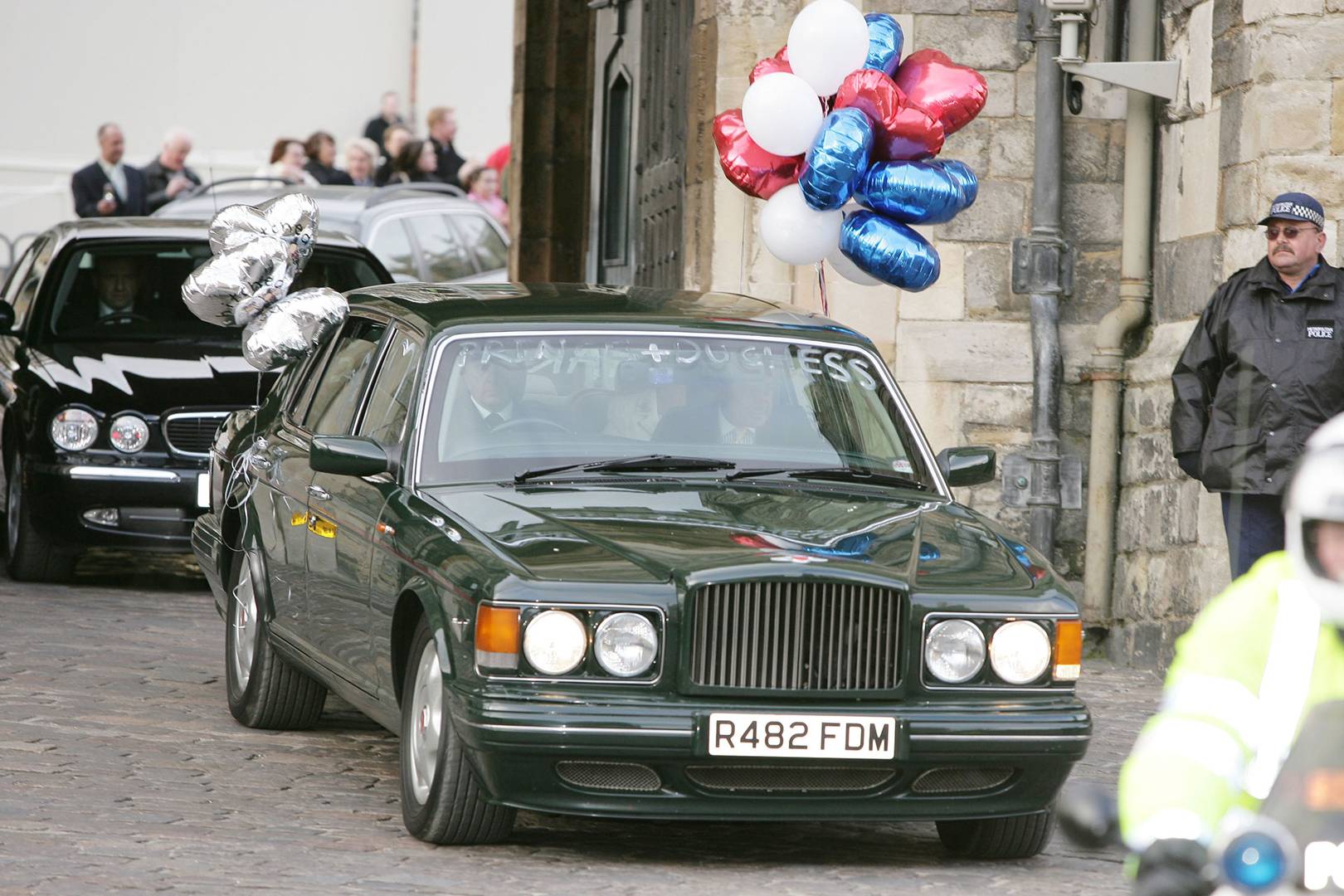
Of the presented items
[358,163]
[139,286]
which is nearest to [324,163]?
[358,163]

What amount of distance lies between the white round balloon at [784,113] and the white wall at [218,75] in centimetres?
→ 2139

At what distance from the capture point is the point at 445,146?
2620 centimetres

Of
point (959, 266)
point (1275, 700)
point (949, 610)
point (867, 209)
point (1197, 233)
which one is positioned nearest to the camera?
point (1275, 700)

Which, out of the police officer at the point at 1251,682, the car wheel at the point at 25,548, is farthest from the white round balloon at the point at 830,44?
the police officer at the point at 1251,682

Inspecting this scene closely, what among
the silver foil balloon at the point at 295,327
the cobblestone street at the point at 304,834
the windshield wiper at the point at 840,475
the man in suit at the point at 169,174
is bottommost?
the cobblestone street at the point at 304,834

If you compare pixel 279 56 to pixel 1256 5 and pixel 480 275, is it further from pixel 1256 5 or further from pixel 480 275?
pixel 1256 5

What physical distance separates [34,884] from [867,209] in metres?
4.82

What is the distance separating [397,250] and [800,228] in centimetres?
1115

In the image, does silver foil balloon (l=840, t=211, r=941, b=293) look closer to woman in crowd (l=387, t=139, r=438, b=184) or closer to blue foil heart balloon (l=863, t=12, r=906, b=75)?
blue foil heart balloon (l=863, t=12, r=906, b=75)

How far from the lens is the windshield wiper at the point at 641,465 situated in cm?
696

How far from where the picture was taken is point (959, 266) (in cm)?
1208

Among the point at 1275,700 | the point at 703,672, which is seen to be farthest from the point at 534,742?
the point at 1275,700

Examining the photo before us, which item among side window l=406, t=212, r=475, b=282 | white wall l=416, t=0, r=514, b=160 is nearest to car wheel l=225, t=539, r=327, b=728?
side window l=406, t=212, r=475, b=282

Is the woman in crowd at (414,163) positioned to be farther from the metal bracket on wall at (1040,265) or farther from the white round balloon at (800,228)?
the white round balloon at (800,228)
